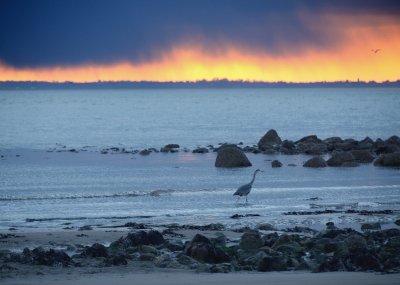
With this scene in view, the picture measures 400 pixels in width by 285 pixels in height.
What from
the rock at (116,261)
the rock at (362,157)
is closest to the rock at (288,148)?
the rock at (362,157)

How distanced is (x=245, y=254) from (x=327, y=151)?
34.7 metres

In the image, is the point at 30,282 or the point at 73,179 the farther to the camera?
the point at 73,179

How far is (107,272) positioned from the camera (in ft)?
49.1

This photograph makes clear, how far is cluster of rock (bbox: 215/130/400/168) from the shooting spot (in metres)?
41.4

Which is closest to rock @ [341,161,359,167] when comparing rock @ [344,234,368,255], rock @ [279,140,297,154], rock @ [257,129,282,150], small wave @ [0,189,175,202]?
rock @ [279,140,297,154]

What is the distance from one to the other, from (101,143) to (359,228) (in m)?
46.4

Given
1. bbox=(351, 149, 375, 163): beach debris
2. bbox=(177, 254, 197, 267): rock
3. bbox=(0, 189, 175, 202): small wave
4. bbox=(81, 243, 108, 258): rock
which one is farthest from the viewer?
bbox=(351, 149, 375, 163): beach debris

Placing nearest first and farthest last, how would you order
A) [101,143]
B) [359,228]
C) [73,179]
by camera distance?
1. [359,228]
2. [73,179]
3. [101,143]

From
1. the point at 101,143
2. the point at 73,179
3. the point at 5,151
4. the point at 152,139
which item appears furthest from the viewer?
the point at 152,139

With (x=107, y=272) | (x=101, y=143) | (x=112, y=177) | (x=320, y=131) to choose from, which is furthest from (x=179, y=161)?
(x=320, y=131)

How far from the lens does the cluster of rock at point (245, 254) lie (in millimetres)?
15219

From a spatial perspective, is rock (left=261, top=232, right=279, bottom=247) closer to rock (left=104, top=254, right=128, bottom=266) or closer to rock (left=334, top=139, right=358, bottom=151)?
rock (left=104, top=254, right=128, bottom=266)

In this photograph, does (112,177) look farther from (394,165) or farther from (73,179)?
(394,165)

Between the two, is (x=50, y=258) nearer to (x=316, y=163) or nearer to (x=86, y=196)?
(x=86, y=196)
